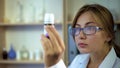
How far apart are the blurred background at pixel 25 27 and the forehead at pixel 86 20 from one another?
4.95 feet

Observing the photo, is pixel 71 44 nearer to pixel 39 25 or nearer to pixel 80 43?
pixel 39 25

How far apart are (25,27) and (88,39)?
2.09m

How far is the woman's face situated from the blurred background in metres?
1.53

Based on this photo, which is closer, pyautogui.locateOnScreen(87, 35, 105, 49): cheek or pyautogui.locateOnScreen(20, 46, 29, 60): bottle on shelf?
pyautogui.locateOnScreen(87, 35, 105, 49): cheek

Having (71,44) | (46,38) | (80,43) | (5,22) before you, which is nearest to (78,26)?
(80,43)

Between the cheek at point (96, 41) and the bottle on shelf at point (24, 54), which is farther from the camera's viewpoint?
the bottle on shelf at point (24, 54)

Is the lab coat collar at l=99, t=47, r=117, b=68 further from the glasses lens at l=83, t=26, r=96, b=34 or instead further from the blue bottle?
the blue bottle

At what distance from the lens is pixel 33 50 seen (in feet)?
10.2

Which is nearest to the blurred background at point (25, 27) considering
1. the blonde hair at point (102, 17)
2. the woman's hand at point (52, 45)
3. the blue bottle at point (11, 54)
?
the blue bottle at point (11, 54)

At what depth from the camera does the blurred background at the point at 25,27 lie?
9.62ft

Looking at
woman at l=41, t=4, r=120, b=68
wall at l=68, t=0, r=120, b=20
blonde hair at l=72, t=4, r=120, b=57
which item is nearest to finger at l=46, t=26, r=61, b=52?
woman at l=41, t=4, r=120, b=68

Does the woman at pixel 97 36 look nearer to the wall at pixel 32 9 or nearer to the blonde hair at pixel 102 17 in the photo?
the blonde hair at pixel 102 17

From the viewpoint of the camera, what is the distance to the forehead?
4.10 feet

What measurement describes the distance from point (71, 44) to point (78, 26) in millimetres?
1336
